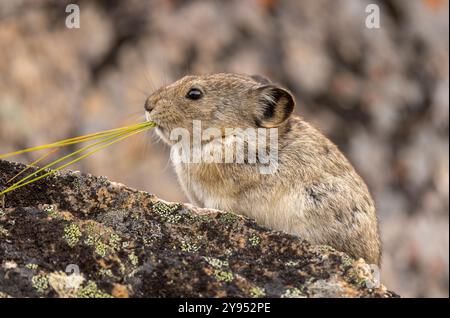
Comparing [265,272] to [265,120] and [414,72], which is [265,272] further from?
[414,72]

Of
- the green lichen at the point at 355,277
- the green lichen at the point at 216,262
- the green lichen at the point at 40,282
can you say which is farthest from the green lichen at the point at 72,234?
the green lichen at the point at 355,277

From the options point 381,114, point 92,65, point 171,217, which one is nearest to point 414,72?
point 381,114

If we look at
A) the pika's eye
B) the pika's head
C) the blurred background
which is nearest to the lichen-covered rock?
the pika's head

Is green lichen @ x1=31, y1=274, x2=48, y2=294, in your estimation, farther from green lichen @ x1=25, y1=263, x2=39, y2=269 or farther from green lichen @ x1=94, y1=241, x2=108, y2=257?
green lichen @ x1=94, y1=241, x2=108, y2=257

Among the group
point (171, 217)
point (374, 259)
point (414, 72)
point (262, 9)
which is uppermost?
point (262, 9)

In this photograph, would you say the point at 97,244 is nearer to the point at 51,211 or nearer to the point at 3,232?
the point at 51,211

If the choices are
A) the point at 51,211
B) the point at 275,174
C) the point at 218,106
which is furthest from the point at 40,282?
the point at 218,106

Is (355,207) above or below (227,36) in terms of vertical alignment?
below
